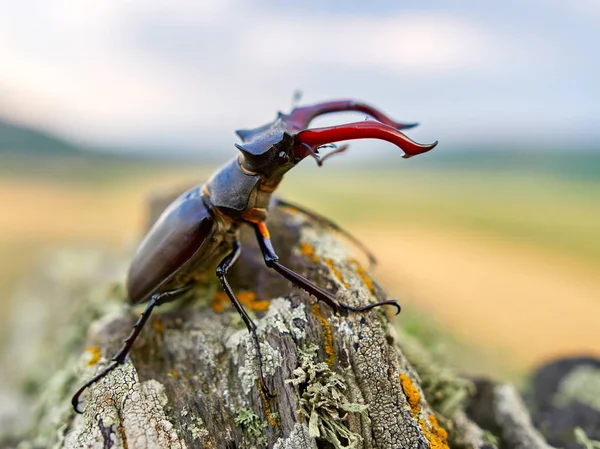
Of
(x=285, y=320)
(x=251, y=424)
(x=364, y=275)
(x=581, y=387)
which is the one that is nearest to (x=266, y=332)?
(x=285, y=320)

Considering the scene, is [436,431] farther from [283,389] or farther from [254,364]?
[254,364]

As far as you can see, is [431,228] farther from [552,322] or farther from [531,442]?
[531,442]

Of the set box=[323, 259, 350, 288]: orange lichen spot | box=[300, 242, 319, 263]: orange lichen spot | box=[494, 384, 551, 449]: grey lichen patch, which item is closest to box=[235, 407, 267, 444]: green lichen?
box=[323, 259, 350, 288]: orange lichen spot

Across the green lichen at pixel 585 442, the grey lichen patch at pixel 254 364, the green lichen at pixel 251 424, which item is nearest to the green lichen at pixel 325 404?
the grey lichen patch at pixel 254 364

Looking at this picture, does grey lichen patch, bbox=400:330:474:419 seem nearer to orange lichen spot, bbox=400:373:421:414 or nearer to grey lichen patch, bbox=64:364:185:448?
orange lichen spot, bbox=400:373:421:414

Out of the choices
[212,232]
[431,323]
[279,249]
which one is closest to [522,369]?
[431,323]

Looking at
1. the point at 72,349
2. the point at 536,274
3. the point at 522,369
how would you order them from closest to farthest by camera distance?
the point at 72,349 → the point at 522,369 → the point at 536,274
